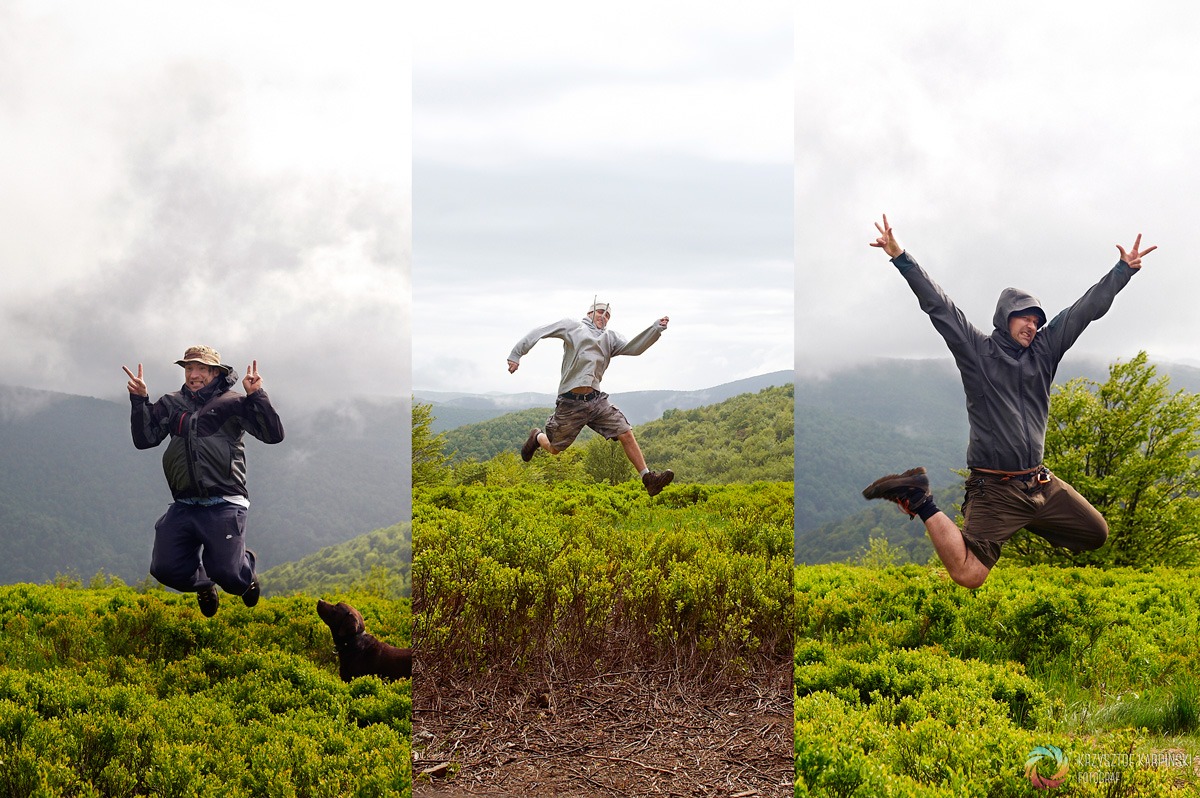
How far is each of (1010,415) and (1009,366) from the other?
0.91ft

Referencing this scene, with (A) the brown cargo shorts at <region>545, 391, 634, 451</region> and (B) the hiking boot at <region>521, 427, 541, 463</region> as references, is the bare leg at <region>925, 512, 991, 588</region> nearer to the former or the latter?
(A) the brown cargo shorts at <region>545, 391, 634, 451</region>

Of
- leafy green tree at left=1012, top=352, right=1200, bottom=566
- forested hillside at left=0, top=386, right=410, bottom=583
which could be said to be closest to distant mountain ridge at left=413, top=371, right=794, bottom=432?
forested hillside at left=0, top=386, right=410, bottom=583

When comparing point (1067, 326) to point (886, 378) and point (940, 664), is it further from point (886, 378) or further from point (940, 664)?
point (940, 664)

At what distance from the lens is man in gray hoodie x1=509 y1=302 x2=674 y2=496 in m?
5.58

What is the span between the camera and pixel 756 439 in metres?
6.42

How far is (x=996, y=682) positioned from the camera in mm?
5277

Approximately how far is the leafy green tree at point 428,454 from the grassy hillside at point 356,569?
0.44 m

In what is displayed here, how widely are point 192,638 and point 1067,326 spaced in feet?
19.0

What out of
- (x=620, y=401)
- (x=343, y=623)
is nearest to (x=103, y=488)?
(x=343, y=623)

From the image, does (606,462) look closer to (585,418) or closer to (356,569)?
(585,418)

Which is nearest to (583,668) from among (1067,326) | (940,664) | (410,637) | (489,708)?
(489,708)

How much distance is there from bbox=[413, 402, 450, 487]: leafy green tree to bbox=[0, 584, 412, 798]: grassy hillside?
0.95 m

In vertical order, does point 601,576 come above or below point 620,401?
below

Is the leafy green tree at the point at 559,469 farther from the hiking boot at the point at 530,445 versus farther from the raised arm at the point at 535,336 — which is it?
the raised arm at the point at 535,336
